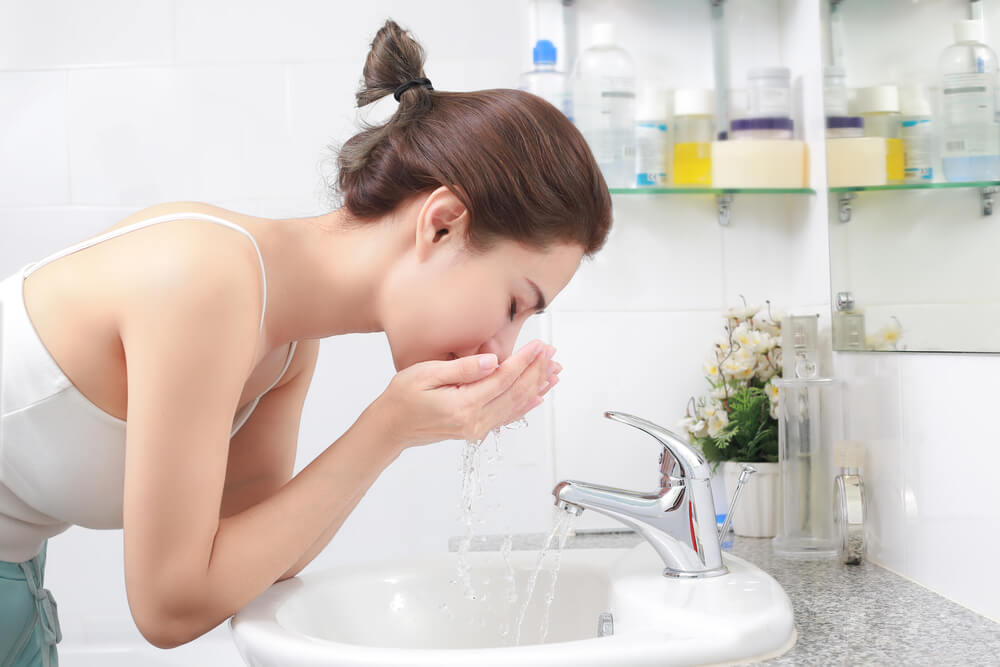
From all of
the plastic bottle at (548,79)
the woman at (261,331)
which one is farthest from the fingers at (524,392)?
the plastic bottle at (548,79)

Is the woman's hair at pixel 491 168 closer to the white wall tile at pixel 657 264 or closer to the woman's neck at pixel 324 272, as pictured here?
the woman's neck at pixel 324 272

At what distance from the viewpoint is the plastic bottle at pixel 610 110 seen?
1323 millimetres

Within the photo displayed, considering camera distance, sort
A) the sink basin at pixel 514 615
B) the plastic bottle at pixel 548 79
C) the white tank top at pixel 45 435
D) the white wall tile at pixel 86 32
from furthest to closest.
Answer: the white wall tile at pixel 86 32, the plastic bottle at pixel 548 79, the white tank top at pixel 45 435, the sink basin at pixel 514 615

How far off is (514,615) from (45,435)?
1.63 feet

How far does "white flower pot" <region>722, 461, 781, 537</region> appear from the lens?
4.07ft

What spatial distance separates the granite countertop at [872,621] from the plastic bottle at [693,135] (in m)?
0.55

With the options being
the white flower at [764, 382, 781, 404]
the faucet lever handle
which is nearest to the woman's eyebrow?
the faucet lever handle

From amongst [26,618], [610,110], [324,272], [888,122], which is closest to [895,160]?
[888,122]

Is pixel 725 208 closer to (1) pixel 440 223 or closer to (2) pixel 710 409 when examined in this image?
(2) pixel 710 409

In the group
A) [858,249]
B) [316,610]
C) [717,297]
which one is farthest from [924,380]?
[316,610]

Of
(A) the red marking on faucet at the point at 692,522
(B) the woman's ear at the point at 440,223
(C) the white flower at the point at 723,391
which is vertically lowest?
(A) the red marking on faucet at the point at 692,522

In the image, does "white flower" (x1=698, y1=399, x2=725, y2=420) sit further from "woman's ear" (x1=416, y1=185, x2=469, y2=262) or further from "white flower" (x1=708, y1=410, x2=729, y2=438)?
"woman's ear" (x1=416, y1=185, x2=469, y2=262)

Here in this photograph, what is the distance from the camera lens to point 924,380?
0.91 meters

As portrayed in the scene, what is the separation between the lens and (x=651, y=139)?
4.32 ft
